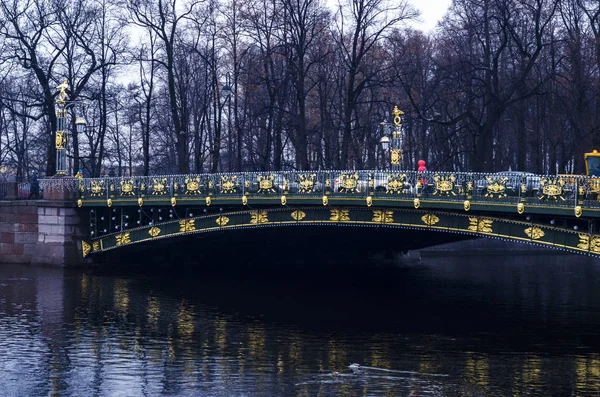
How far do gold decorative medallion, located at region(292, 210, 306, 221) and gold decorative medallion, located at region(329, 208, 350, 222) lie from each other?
3.50 feet

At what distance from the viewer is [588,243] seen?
86.2 feet

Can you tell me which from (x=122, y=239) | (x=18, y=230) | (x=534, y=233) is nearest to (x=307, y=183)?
(x=534, y=233)

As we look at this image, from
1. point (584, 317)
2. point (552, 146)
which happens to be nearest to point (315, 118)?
point (552, 146)

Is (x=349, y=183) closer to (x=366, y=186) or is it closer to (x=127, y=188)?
(x=366, y=186)

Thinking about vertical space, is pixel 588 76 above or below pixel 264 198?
above

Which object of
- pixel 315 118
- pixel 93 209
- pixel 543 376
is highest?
pixel 315 118

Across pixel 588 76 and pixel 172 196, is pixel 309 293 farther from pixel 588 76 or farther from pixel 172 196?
pixel 588 76

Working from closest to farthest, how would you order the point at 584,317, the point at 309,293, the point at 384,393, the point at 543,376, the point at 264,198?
the point at 384,393, the point at 543,376, the point at 584,317, the point at 264,198, the point at 309,293

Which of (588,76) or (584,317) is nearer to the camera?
(584,317)

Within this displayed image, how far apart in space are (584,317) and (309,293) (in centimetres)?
1050

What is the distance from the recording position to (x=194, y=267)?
46.4m

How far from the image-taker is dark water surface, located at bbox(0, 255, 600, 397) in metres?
21.7

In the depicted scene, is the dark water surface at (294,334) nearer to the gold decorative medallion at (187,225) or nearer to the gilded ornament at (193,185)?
the gold decorative medallion at (187,225)

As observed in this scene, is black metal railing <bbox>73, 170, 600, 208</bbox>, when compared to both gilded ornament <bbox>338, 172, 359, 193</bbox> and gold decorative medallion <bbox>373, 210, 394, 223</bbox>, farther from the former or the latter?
gold decorative medallion <bbox>373, 210, 394, 223</bbox>
